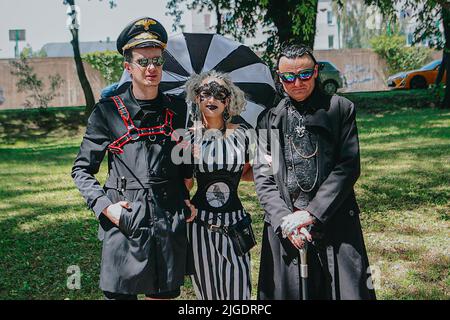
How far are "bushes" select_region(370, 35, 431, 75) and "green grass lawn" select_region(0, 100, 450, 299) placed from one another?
77.9 feet

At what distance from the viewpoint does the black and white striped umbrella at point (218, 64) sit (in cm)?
445

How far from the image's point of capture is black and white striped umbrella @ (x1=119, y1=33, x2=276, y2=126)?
4445 mm

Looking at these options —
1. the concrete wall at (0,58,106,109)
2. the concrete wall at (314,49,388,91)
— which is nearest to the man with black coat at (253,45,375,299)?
the concrete wall at (0,58,106,109)

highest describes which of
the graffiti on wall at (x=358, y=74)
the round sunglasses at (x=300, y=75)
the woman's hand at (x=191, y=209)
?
the graffiti on wall at (x=358, y=74)

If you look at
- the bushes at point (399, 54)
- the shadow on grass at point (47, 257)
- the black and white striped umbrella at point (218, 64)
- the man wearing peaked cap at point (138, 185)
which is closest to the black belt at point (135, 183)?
the man wearing peaked cap at point (138, 185)

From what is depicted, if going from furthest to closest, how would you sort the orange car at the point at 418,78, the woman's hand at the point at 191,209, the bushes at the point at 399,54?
the bushes at the point at 399,54, the orange car at the point at 418,78, the woman's hand at the point at 191,209

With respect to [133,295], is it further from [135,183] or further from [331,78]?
[331,78]

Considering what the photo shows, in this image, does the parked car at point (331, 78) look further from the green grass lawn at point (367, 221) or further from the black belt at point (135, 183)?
the black belt at point (135, 183)

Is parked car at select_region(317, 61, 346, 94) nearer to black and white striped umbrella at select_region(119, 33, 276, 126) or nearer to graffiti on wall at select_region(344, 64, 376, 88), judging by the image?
graffiti on wall at select_region(344, 64, 376, 88)

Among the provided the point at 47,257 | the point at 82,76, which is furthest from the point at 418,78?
the point at 47,257

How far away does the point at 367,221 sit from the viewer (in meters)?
7.67

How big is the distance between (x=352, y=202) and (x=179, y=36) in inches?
76.1

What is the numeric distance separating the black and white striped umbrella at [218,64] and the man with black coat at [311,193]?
792mm

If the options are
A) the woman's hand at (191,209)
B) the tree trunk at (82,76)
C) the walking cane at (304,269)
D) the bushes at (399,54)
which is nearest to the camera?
the walking cane at (304,269)
